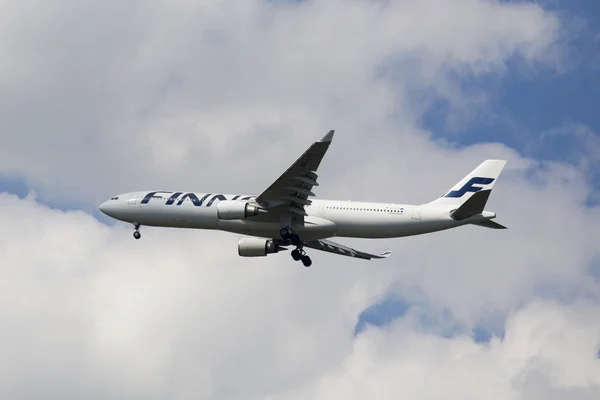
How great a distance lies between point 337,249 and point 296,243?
Answer: 883cm

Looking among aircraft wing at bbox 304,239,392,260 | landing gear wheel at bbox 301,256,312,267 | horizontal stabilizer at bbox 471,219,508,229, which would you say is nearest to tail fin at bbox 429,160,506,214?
horizontal stabilizer at bbox 471,219,508,229

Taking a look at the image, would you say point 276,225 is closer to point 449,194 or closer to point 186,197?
point 186,197

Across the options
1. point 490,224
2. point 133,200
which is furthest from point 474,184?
point 133,200

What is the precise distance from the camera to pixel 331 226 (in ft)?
221

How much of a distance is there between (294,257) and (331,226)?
4.88 metres

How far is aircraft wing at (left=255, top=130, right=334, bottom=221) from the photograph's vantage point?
202ft

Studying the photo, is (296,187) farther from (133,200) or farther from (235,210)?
(133,200)

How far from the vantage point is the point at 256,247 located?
236 ft

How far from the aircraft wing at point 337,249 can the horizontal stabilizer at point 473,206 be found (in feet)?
37.7

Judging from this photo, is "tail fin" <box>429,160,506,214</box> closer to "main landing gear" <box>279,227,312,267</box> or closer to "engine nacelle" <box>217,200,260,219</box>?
"main landing gear" <box>279,227,312,267</box>

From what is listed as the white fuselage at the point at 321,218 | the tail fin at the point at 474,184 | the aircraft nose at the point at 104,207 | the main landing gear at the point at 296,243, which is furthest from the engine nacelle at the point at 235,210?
the tail fin at the point at 474,184

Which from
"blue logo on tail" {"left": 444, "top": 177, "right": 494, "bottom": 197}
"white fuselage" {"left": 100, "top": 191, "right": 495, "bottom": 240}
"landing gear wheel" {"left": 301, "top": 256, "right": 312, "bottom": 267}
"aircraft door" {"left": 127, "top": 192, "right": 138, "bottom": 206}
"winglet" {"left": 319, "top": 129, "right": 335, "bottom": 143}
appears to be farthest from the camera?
"aircraft door" {"left": 127, "top": 192, "right": 138, "bottom": 206}

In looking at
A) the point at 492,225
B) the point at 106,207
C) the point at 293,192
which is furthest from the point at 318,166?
the point at 106,207

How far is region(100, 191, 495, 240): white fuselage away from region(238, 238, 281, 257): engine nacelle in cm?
241
